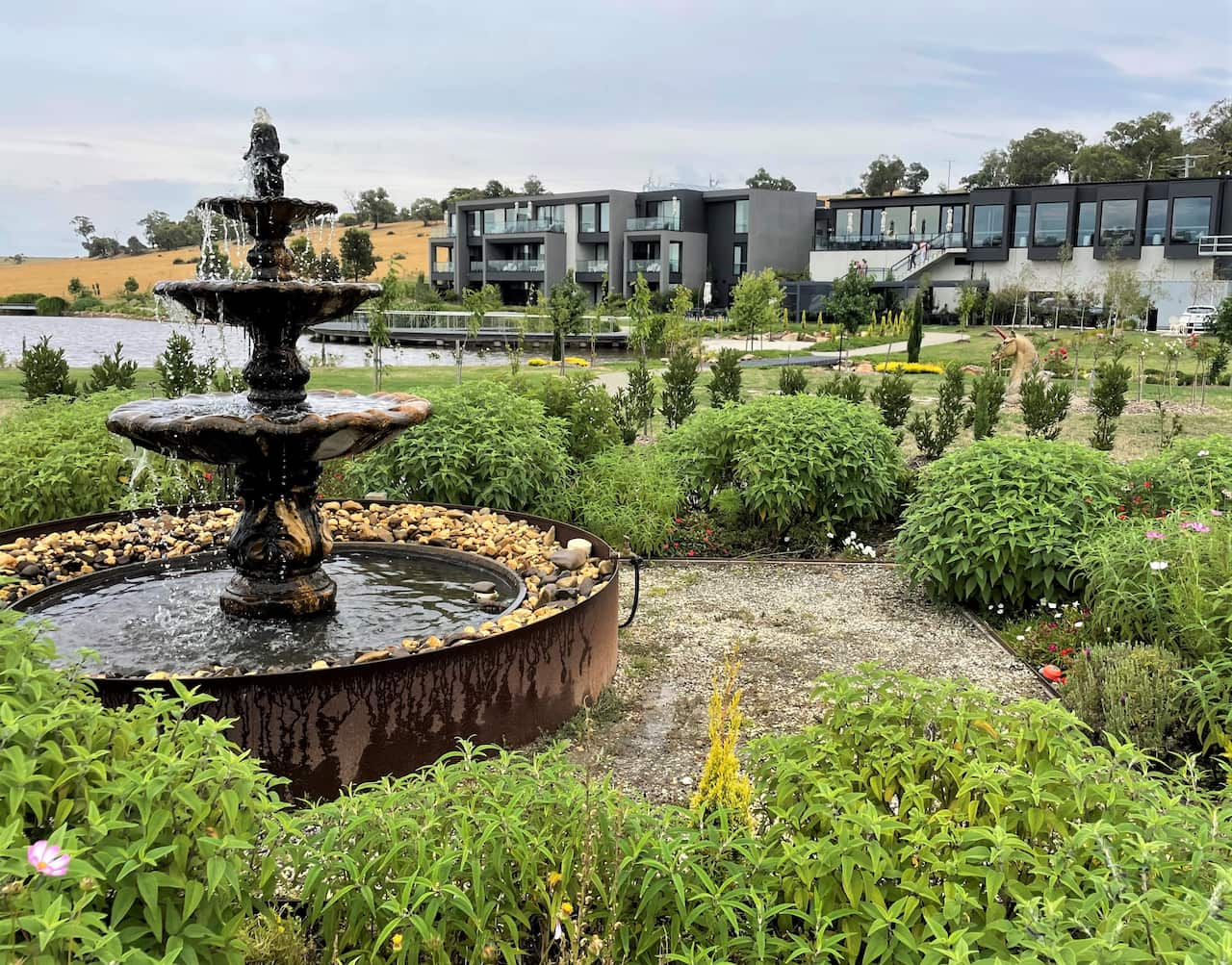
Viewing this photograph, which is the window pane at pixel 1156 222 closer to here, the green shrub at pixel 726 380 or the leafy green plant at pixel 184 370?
the green shrub at pixel 726 380

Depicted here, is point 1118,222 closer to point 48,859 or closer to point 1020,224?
point 1020,224

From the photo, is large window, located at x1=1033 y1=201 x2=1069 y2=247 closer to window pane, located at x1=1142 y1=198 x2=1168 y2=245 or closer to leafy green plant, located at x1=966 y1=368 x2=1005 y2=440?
window pane, located at x1=1142 y1=198 x2=1168 y2=245

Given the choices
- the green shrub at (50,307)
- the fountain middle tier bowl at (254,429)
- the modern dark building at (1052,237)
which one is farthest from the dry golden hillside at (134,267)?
the fountain middle tier bowl at (254,429)

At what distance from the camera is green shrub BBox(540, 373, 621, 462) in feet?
35.3

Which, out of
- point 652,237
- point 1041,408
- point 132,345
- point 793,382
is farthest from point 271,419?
point 652,237

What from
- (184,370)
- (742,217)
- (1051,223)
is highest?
(742,217)

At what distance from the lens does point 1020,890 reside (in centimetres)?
247

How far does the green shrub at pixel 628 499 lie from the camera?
9.31 meters

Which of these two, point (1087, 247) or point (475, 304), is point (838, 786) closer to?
point (475, 304)

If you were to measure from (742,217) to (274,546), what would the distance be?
194 ft

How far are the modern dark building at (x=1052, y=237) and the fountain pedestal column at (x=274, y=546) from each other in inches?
1914

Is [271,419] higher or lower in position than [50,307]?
lower

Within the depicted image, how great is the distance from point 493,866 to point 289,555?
160 inches

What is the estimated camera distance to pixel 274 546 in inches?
245
